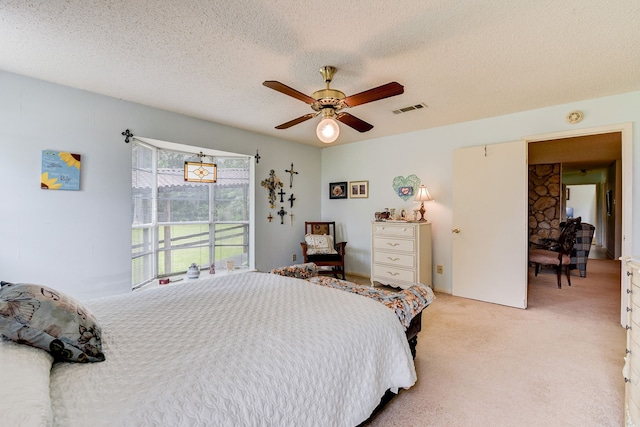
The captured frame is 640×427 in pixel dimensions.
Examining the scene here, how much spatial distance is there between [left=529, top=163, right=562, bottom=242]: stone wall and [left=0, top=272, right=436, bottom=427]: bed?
5.98 metres

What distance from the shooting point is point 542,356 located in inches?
91.9

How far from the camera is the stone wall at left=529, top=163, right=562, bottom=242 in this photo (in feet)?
19.2

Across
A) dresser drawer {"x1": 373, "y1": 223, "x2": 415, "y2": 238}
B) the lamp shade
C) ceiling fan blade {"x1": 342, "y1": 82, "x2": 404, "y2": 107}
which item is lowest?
dresser drawer {"x1": 373, "y1": 223, "x2": 415, "y2": 238}

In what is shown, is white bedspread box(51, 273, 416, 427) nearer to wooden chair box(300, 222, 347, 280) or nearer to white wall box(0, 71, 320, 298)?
white wall box(0, 71, 320, 298)

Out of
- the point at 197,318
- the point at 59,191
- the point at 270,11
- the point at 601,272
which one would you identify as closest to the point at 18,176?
the point at 59,191

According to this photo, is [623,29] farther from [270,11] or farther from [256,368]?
[256,368]

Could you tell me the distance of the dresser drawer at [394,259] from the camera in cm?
390

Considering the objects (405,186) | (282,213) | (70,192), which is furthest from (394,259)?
Result: (70,192)

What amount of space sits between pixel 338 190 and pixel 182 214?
103 inches

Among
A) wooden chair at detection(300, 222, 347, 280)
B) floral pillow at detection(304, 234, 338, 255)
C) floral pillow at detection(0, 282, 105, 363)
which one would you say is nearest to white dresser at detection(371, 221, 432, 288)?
wooden chair at detection(300, 222, 347, 280)

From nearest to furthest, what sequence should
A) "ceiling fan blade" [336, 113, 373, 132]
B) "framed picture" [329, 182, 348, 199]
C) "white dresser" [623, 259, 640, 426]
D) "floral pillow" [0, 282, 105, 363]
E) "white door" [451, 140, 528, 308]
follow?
"floral pillow" [0, 282, 105, 363], "white dresser" [623, 259, 640, 426], "ceiling fan blade" [336, 113, 373, 132], "white door" [451, 140, 528, 308], "framed picture" [329, 182, 348, 199]

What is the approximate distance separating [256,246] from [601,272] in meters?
6.23

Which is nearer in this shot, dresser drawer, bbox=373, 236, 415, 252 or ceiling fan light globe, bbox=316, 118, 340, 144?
ceiling fan light globe, bbox=316, 118, 340, 144

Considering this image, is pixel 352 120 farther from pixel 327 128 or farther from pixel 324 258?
pixel 324 258
